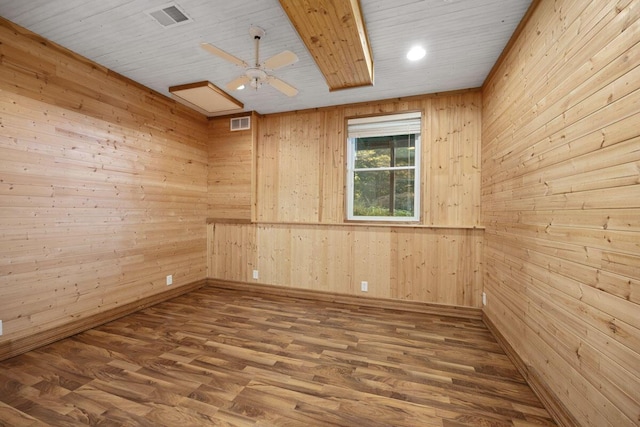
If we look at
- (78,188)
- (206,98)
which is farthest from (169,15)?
(78,188)

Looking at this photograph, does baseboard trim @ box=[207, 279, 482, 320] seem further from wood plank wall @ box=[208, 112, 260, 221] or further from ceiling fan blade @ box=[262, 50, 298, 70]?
ceiling fan blade @ box=[262, 50, 298, 70]

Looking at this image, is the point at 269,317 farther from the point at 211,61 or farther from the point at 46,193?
the point at 211,61

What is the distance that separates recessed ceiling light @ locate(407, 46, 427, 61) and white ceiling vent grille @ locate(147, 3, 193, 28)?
2046 mm

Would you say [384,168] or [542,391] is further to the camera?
[384,168]

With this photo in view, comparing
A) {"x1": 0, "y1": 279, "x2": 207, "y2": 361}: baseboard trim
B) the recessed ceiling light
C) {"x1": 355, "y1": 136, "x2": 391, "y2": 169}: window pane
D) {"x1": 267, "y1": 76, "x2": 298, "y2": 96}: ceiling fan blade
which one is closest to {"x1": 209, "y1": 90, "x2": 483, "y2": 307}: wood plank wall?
{"x1": 355, "y1": 136, "x2": 391, "y2": 169}: window pane

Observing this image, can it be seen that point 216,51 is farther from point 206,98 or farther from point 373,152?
point 373,152

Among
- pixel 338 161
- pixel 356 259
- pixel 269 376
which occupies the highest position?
pixel 338 161

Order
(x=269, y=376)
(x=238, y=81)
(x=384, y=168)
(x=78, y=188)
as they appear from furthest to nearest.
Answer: (x=384, y=168)
(x=78, y=188)
(x=238, y=81)
(x=269, y=376)

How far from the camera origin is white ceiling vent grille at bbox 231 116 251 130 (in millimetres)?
4375

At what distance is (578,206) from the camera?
1515 millimetres

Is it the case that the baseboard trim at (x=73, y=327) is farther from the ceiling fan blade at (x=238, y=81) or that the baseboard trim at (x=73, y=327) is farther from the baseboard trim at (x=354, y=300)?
the ceiling fan blade at (x=238, y=81)

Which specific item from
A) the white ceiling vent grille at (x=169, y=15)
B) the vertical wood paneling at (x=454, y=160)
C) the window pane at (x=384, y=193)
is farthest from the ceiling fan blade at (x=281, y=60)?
the vertical wood paneling at (x=454, y=160)

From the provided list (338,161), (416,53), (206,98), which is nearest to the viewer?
(416,53)

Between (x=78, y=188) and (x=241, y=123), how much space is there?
2374 mm
